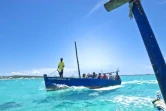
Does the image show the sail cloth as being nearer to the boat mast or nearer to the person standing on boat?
the boat mast

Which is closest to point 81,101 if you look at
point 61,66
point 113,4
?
point 61,66

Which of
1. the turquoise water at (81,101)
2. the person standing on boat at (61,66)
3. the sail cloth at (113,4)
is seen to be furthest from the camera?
the person standing on boat at (61,66)

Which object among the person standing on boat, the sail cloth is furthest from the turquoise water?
the sail cloth

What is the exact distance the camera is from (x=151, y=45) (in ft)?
8.80

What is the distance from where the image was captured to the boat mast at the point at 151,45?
264 cm

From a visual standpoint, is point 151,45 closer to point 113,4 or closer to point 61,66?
point 113,4

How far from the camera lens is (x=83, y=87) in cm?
2377

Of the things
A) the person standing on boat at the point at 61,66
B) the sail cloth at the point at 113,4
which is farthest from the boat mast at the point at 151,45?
the person standing on boat at the point at 61,66

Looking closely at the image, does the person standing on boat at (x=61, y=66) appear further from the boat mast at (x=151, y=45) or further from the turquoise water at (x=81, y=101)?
the boat mast at (x=151, y=45)

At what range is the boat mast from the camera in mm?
2641

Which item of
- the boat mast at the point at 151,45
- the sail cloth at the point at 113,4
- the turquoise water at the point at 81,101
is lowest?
the turquoise water at the point at 81,101

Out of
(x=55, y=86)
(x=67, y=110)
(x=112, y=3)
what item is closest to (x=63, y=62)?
(x=55, y=86)

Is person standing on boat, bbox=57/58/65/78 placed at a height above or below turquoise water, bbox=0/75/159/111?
above

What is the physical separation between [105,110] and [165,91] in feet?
32.0
